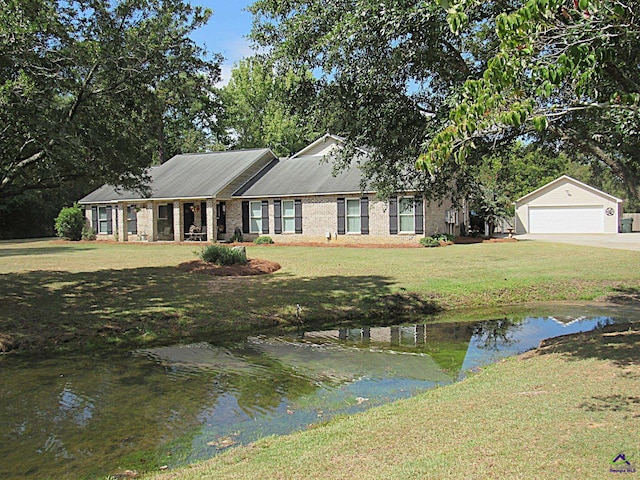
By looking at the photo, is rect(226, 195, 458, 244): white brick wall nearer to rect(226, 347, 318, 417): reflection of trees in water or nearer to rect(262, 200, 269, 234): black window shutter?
rect(262, 200, 269, 234): black window shutter

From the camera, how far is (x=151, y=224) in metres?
33.9

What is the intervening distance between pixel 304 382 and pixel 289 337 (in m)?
3.17

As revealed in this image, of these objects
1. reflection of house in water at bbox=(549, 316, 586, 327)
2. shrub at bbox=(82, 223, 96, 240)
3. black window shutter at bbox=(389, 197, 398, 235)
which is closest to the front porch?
shrub at bbox=(82, 223, 96, 240)

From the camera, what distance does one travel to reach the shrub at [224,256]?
18.8 metres

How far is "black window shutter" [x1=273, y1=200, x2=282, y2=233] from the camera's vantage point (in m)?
31.2

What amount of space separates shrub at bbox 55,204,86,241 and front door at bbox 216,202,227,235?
33.1ft

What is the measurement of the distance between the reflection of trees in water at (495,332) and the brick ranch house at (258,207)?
14.1 metres

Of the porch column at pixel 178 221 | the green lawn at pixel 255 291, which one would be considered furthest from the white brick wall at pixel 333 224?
the green lawn at pixel 255 291

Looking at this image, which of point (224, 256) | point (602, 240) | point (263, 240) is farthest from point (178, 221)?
point (602, 240)

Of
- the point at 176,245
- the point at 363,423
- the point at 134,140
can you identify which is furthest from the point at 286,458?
the point at 176,245

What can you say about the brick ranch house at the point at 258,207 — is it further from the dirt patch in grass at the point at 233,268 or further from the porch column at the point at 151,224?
the dirt patch in grass at the point at 233,268

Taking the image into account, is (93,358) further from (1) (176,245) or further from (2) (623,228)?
(2) (623,228)

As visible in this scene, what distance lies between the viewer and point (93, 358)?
984cm

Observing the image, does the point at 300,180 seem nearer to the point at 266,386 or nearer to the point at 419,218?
the point at 419,218
